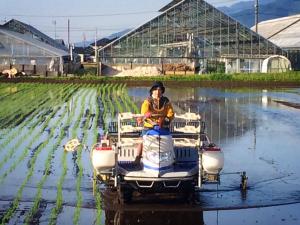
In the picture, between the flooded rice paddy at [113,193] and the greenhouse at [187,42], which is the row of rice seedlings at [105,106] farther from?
the greenhouse at [187,42]

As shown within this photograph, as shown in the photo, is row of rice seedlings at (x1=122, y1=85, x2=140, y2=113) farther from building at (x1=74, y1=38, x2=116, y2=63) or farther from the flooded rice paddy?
building at (x1=74, y1=38, x2=116, y2=63)

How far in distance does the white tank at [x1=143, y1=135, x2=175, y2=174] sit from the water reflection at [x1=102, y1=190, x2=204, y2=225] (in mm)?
471

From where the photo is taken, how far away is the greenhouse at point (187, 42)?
33844 millimetres

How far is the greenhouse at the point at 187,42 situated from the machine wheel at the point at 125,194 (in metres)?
27.9

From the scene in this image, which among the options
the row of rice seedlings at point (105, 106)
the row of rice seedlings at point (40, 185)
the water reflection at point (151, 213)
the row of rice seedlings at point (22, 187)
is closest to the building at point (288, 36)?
the row of rice seedlings at point (105, 106)

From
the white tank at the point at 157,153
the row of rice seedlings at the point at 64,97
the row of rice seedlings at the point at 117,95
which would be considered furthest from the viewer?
the row of rice seedlings at the point at 117,95

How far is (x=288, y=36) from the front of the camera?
4656 cm

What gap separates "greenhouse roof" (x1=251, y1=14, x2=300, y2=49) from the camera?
41825 millimetres

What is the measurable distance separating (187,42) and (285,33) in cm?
1871

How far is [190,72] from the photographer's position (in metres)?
34.1

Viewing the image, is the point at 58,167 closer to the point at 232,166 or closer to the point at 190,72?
the point at 232,166

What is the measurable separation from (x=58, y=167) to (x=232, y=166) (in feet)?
8.63

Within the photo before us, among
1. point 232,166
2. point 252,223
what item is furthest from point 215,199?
point 232,166

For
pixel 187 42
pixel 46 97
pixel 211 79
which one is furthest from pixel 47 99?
pixel 187 42
